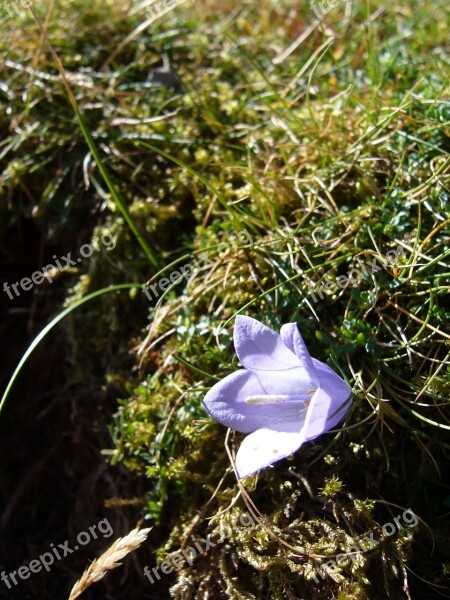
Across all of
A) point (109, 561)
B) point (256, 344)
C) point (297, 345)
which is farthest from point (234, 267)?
point (109, 561)

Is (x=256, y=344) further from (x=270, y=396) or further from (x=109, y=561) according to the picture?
(x=109, y=561)

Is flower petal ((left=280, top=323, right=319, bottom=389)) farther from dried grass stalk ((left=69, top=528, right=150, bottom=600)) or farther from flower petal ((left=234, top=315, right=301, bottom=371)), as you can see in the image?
dried grass stalk ((left=69, top=528, right=150, bottom=600))

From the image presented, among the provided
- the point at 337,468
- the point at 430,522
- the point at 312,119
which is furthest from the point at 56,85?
the point at 430,522

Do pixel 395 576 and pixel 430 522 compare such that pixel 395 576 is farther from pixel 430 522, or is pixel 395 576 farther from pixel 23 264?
pixel 23 264

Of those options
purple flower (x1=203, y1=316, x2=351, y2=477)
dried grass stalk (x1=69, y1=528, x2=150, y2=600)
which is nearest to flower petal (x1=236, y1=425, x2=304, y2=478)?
purple flower (x1=203, y1=316, x2=351, y2=477)

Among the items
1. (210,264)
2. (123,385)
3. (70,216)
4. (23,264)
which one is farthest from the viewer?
(23,264)

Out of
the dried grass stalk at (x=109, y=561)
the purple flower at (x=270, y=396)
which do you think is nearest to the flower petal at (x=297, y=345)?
the purple flower at (x=270, y=396)
